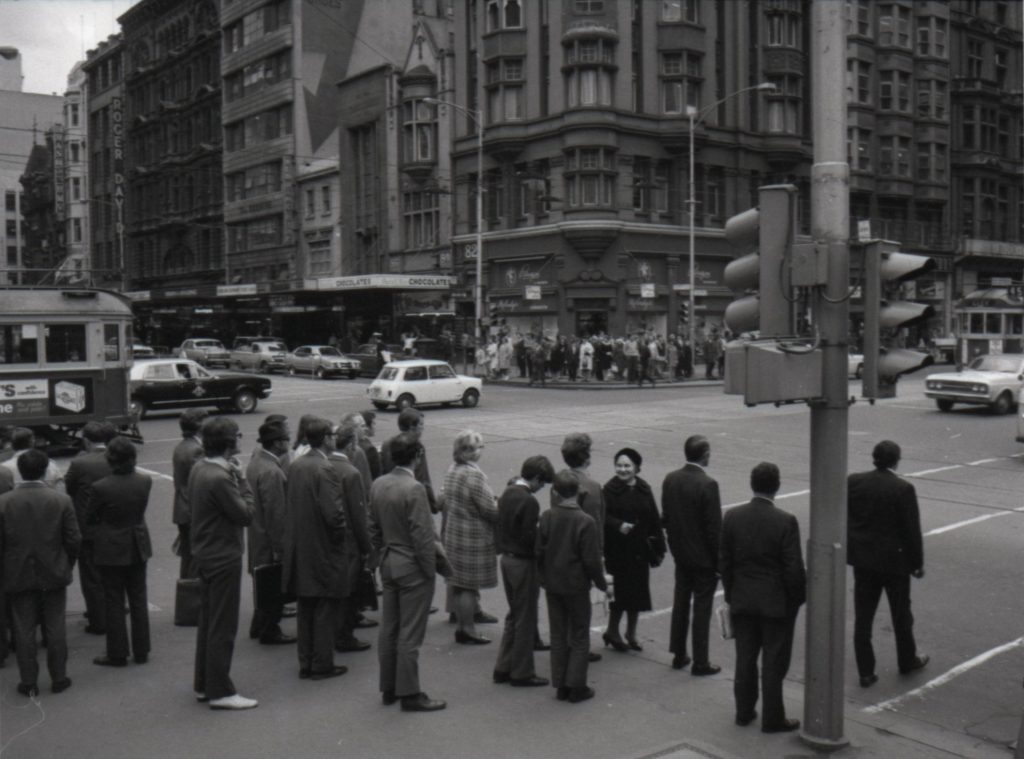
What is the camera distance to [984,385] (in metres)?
25.4

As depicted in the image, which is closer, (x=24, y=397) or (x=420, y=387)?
(x=24, y=397)

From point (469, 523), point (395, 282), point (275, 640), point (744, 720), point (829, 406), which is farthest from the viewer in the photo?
point (395, 282)

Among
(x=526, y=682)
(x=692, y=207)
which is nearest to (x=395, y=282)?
(x=692, y=207)

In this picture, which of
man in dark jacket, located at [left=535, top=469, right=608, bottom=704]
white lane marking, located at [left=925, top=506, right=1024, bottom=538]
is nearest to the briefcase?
man in dark jacket, located at [left=535, top=469, right=608, bottom=704]

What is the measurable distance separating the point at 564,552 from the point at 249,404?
23.5m


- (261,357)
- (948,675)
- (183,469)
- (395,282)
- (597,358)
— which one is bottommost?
(948,675)

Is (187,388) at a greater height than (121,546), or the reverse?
(187,388)

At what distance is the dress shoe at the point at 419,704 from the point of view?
262 inches

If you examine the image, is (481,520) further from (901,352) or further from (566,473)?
(901,352)

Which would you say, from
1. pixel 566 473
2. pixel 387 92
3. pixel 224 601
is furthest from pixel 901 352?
pixel 387 92

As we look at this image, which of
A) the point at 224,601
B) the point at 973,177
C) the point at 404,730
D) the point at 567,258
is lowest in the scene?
the point at 404,730

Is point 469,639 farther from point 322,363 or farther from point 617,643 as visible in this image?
point 322,363

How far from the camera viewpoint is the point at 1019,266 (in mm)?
65375

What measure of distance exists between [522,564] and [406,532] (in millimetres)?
871
